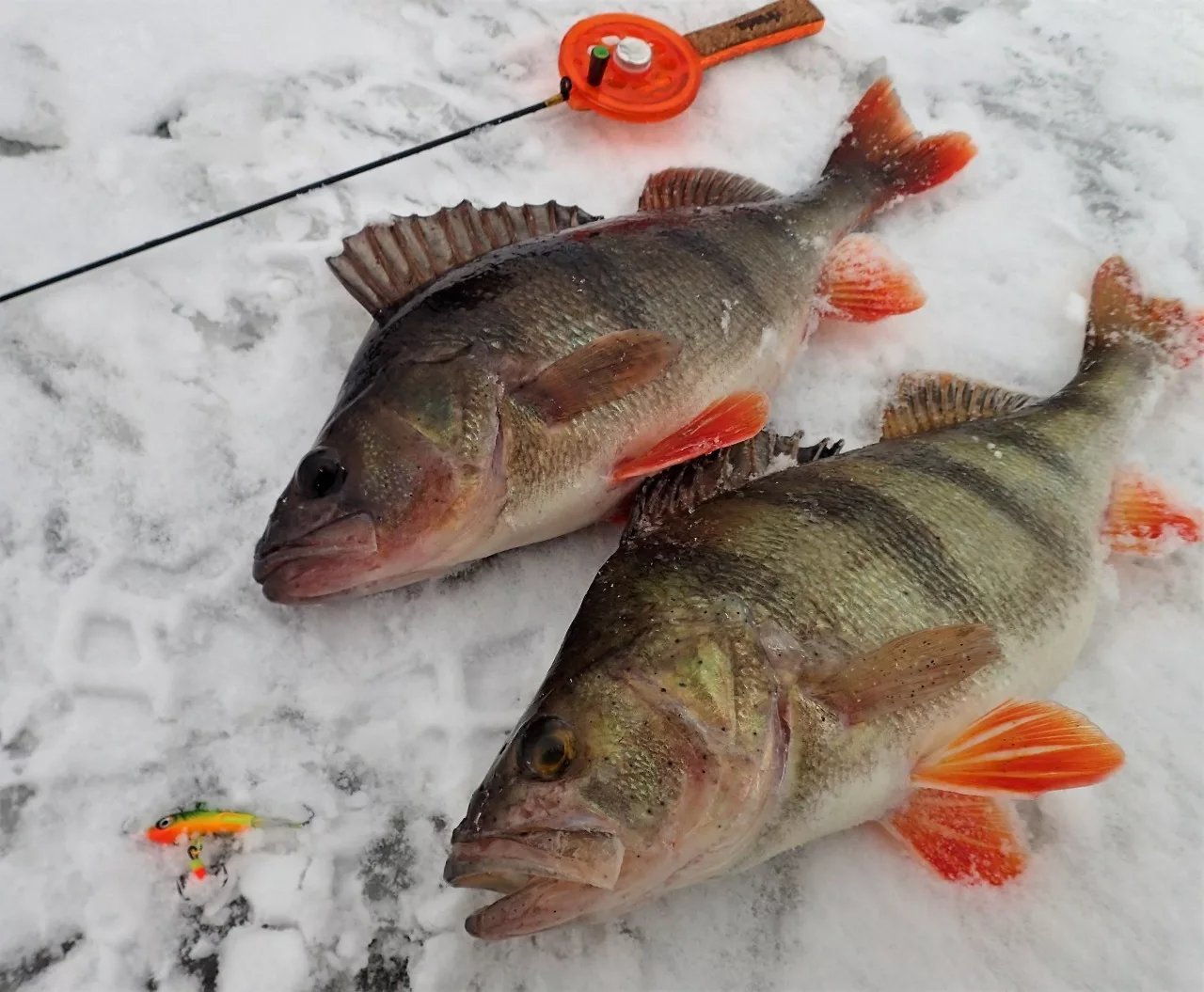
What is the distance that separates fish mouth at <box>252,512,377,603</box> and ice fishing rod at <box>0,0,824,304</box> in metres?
1.17

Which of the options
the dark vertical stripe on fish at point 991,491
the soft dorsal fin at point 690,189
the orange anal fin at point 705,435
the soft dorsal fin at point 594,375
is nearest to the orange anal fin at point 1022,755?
the dark vertical stripe on fish at point 991,491

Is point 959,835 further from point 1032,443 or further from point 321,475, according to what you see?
point 321,475

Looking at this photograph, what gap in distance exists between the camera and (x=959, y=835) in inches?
64.4

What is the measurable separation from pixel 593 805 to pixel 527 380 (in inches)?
35.1

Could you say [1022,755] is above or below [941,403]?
below

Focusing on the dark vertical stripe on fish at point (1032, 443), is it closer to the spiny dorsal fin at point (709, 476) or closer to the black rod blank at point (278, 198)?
the spiny dorsal fin at point (709, 476)

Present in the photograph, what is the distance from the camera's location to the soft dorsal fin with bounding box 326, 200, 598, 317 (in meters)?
2.10

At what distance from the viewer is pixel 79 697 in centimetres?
167

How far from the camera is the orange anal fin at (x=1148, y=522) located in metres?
2.04

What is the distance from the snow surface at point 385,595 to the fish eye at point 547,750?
37 cm

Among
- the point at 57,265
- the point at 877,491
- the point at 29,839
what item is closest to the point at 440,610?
the point at 29,839

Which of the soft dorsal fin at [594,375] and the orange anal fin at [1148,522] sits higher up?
the soft dorsal fin at [594,375]

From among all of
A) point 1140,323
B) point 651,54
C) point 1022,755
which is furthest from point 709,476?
point 651,54

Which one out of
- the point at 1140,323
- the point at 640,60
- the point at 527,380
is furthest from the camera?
the point at 640,60
